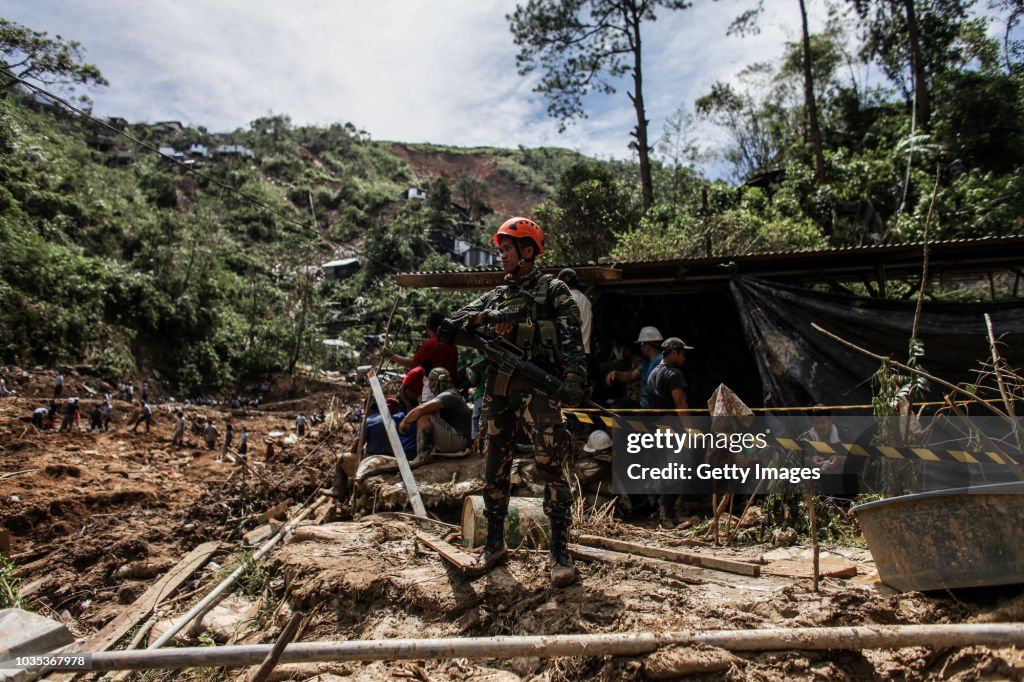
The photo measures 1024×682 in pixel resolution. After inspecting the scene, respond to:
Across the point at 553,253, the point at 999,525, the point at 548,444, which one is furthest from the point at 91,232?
the point at 999,525

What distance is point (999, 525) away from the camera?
231 centimetres

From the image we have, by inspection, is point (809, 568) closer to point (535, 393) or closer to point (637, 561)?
point (637, 561)

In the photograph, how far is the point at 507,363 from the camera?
345 centimetres

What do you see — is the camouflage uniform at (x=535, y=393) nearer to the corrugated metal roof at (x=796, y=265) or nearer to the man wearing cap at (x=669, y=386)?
the man wearing cap at (x=669, y=386)

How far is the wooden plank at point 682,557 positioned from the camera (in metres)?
3.26

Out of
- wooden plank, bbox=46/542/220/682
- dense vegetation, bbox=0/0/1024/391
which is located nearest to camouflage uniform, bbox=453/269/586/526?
wooden plank, bbox=46/542/220/682

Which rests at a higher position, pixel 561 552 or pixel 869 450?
pixel 869 450

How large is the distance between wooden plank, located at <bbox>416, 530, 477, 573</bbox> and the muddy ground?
0.28 ft

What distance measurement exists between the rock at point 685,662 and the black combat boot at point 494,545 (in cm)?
122

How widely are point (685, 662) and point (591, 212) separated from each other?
16463 mm

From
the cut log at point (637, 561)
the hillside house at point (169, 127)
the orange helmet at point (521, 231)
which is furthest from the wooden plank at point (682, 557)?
the hillside house at point (169, 127)

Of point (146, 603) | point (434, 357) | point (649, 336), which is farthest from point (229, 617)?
point (649, 336)

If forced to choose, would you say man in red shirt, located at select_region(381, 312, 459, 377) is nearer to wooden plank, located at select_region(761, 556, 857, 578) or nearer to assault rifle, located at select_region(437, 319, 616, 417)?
assault rifle, located at select_region(437, 319, 616, 417)

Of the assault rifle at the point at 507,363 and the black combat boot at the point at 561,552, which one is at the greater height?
Answer: the assault rifle at the point at 507,363
